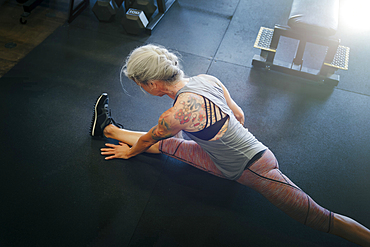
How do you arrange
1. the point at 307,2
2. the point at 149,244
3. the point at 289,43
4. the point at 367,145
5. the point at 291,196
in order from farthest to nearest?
the point at 289,43, the point at 307,2, the point at 367,145, the point at 149,244, the point at 291,196

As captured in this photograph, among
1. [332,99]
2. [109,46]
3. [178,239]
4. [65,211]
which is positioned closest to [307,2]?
[332,99]

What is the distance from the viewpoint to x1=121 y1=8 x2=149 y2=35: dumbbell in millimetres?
2869

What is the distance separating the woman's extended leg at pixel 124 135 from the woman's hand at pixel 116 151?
1.8 inches

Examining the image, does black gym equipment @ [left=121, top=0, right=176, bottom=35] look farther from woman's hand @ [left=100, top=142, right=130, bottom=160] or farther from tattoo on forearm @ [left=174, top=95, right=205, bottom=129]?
tattoo on forearm @ [left=174, top=95, right=205, bottom=129]

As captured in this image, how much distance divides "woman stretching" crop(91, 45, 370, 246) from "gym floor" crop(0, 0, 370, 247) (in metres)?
0.23

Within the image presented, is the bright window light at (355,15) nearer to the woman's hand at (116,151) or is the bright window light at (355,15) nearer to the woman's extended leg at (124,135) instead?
the woman's extended leg at (124,135)

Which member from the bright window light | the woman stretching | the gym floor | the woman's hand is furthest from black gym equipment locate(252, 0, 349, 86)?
the woman's hand

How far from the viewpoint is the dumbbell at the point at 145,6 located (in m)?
2.97

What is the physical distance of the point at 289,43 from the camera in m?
2.95

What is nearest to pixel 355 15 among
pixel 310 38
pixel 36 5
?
pixel 310 38

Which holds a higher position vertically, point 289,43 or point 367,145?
point 289,43

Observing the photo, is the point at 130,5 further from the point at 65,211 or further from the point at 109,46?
the point at 65,211

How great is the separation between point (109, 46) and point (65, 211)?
6.02 feet

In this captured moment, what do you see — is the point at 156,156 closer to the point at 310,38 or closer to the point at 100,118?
the point at 100,118
